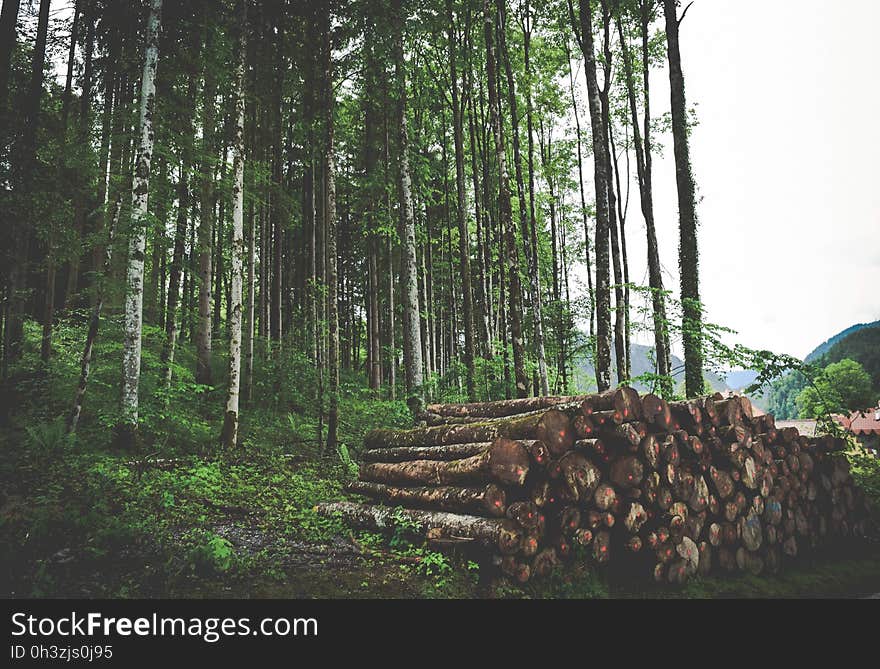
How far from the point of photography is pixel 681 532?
6727 millimetres

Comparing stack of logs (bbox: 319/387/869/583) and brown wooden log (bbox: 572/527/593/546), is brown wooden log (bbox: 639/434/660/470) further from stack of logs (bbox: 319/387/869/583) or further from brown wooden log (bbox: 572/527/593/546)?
brown wooden log (bbox: 572/527/593/546)

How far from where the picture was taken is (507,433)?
6.83m

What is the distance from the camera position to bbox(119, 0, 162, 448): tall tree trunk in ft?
36.9

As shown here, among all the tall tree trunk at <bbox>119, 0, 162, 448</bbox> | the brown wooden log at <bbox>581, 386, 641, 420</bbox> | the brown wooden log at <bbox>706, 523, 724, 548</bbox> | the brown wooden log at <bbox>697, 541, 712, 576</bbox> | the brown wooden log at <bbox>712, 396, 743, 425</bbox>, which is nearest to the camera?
the brown wooden log at <bbox>581, 386, 641, 420</bbox>

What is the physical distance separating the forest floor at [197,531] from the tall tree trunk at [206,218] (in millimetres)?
3633

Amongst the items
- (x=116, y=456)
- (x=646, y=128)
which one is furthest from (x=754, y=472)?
(x=646, y=128)

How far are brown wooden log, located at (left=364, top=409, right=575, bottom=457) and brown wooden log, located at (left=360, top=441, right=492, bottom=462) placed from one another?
160mm

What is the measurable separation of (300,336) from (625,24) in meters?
19.4

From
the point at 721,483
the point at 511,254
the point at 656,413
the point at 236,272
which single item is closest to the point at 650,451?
the point at 656,413

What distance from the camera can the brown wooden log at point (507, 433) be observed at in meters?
6.50

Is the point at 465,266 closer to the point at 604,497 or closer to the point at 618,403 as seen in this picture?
the point at 618,403

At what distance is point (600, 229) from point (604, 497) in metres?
8.11

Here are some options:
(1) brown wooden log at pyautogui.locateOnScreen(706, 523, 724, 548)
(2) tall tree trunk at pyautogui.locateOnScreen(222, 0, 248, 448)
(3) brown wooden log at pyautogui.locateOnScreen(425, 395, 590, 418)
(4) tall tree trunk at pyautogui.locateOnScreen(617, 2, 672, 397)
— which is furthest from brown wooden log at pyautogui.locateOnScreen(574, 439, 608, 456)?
(4) tall tree trunk at pyautogui.locateOnScreen(617, 2, 672, 397)
